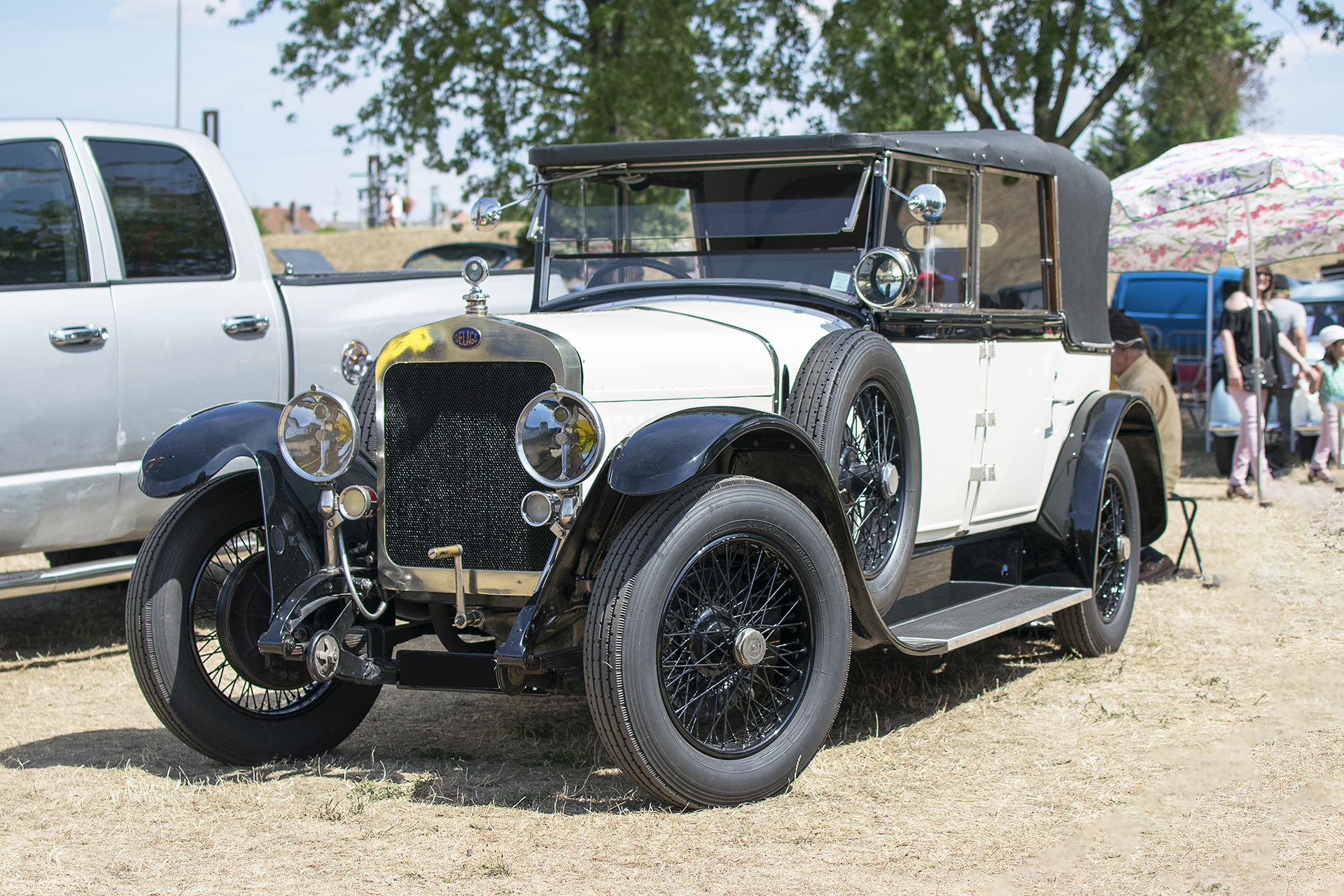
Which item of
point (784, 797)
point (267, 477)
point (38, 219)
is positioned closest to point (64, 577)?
point (38, 219)

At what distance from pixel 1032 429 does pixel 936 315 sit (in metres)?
0.98

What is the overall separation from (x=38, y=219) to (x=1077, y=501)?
449 cm

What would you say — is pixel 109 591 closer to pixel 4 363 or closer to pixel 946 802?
pixel 4 363

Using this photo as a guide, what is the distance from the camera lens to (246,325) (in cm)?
560

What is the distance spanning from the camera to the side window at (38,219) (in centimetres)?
507

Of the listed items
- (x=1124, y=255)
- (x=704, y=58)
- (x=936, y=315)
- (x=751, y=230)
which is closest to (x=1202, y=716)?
(x=936, y=315)

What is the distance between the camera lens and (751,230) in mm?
4691

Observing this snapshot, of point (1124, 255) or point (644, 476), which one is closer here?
point (644, 476)

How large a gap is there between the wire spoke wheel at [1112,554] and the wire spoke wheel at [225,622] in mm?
3458

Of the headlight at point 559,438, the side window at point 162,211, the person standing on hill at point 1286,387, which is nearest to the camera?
the headlight at point 559,438

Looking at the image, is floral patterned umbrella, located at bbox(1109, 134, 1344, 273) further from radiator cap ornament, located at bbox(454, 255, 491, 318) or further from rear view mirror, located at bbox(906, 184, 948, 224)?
radiator cap ornament, located at bbox(454, 255, 491, 318)

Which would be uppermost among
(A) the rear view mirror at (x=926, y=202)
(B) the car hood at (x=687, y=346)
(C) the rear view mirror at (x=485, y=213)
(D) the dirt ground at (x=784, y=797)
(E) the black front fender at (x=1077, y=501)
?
(C) the rear view mirror at (x=485, y=213)

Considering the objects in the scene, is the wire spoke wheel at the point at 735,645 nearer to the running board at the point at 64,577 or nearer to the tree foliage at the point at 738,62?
the running board at the point at 64,577

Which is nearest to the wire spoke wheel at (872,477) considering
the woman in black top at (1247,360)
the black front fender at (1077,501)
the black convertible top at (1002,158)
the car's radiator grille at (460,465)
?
the black convertible top at (1002,158)
